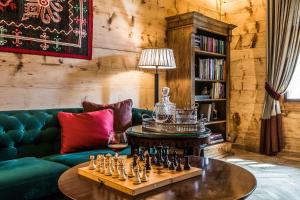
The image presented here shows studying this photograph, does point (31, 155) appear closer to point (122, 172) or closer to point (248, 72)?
point (122, 172)

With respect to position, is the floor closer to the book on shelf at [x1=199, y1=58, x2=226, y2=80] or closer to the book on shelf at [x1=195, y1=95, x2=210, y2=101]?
the book on shelf at [x1=195, y1=95, x2=210, y2=101]

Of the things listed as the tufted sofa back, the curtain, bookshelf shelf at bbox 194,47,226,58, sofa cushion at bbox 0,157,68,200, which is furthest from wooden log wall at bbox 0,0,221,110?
the curtain

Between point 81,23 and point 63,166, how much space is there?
157 cm

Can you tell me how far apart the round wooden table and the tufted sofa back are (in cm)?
98

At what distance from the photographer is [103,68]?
10.8ft

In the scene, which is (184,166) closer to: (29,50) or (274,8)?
(29,50)

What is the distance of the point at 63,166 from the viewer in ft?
6.85

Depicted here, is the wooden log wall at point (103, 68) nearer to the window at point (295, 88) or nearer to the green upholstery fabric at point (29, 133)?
the green upholstery fabric at point (29, 133)

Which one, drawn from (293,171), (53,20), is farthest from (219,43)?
(53,20)

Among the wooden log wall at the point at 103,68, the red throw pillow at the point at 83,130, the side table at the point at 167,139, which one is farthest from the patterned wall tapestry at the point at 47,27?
the side table at the point at 167,139

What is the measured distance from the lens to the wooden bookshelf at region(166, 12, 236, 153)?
3684 mm

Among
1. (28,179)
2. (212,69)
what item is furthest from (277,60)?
(28,179)

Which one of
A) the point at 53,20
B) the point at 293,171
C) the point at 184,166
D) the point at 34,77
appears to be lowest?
the point at 293,171

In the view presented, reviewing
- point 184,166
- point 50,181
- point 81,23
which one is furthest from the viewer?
point 81,23
